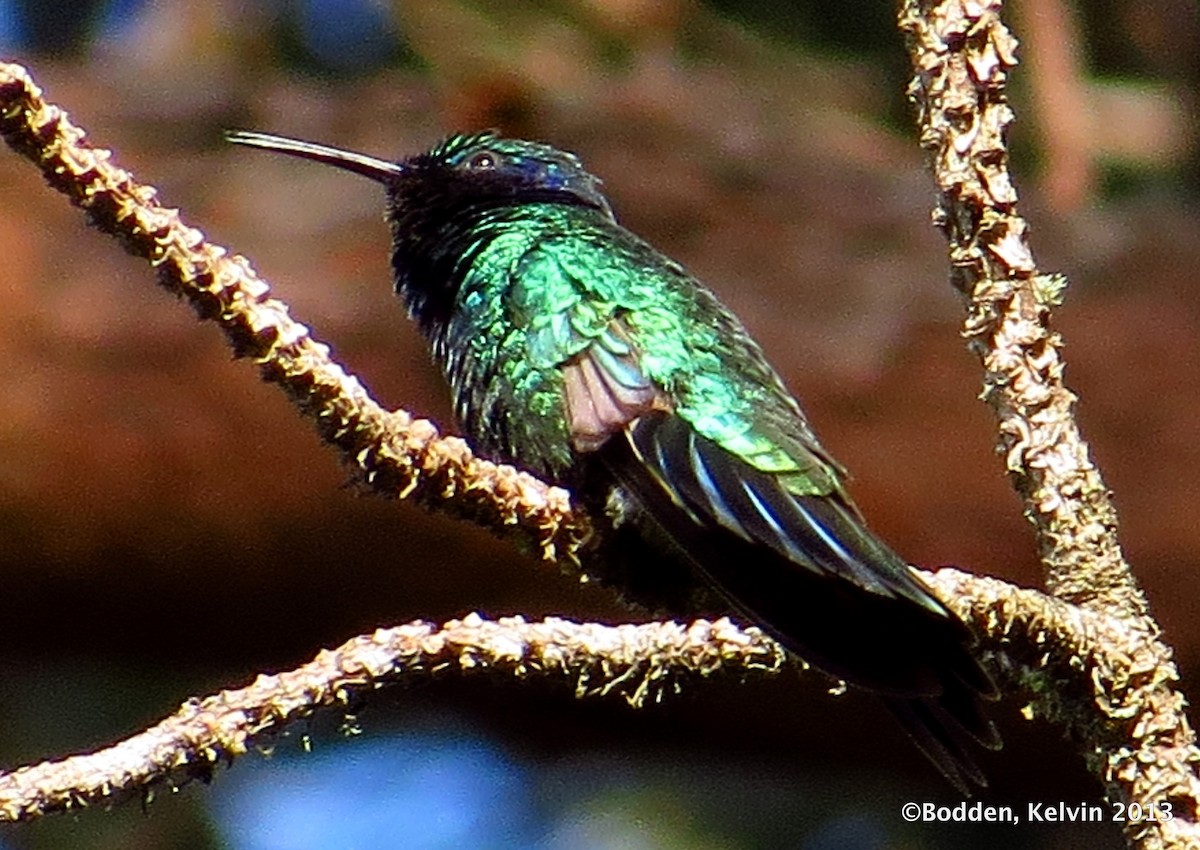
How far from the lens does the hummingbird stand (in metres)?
2.37

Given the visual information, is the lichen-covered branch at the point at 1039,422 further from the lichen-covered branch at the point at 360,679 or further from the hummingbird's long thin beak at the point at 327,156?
the hummingbird's long thin beak at the point at 327,156

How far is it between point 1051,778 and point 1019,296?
257cm

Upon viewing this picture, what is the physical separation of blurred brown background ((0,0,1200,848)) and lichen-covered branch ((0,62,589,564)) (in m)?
2.08

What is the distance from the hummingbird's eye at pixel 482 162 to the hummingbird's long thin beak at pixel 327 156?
→ 0.44 ft

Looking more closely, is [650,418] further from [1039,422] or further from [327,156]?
[327,156]

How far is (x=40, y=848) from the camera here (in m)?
5.76

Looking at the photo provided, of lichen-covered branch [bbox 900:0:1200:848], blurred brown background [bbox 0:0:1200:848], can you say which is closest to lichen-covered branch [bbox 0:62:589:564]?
lichen-covered branch [bbox 900:0:1200:848]

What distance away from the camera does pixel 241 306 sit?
213 centimetres

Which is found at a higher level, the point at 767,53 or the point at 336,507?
the point at 767,53

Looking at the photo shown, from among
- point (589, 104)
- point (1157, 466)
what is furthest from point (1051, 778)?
point (589, 104)

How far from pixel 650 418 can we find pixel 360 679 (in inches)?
37.4

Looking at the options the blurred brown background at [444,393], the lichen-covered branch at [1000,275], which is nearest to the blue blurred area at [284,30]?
the blurred brown background at [444,393]

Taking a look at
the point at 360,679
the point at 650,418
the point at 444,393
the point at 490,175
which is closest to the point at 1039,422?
the point at 650,418

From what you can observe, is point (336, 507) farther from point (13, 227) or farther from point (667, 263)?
point (667, 263)
